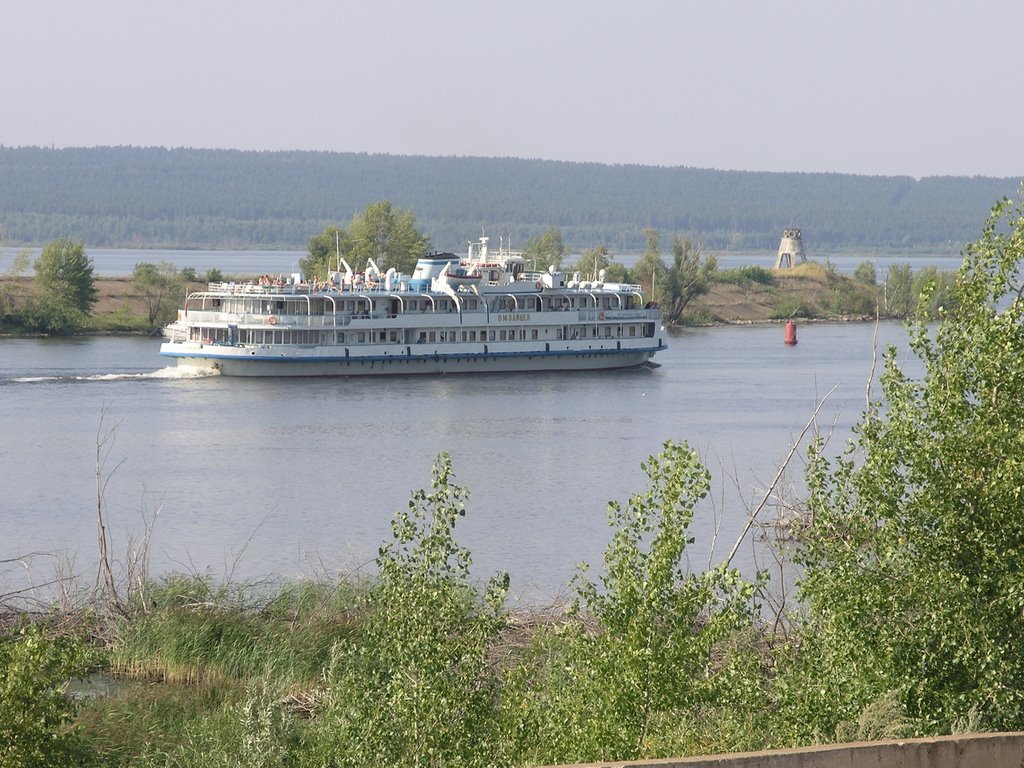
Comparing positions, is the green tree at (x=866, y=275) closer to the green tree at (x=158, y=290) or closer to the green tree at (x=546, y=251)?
the green tree at (x=546, y=251)

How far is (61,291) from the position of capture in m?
64.4

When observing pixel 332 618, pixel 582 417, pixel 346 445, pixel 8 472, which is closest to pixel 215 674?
pixel 332 618

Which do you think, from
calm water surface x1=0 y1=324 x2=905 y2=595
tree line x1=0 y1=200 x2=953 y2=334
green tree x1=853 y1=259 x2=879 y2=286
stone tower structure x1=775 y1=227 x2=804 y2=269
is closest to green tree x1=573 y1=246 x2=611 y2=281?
tree line x1=0 y1=200 x2=953 y2=334

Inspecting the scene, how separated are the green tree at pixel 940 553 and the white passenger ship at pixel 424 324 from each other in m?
42.7

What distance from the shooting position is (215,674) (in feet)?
46.9

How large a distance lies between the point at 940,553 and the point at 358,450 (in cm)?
2602

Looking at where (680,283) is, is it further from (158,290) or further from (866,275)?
(158,290)

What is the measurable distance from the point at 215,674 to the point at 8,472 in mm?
17826

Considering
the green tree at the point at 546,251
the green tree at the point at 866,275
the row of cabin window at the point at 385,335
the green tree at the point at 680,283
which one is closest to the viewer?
the row of cabin window at the point at 385,335

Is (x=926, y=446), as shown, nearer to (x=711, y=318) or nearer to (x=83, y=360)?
(x=83, y=360)

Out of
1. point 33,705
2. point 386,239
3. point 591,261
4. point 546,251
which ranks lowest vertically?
point 33,705

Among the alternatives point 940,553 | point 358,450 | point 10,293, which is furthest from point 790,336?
point 940,553

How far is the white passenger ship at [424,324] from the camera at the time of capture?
51438mm

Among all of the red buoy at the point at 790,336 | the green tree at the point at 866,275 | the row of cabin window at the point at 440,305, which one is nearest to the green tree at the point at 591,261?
the red buoy at the point at 790,336
